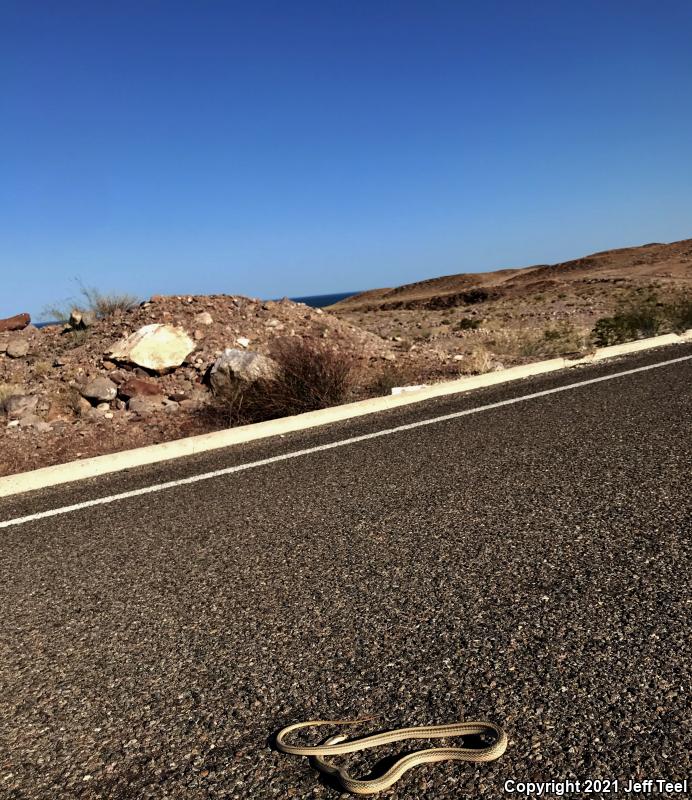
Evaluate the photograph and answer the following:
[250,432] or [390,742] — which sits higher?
[250,432]

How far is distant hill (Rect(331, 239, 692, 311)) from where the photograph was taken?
37344mm

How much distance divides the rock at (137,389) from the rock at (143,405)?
12 cm

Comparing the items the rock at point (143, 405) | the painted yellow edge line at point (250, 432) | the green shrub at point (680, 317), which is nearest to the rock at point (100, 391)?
the rock at point (143, 405)

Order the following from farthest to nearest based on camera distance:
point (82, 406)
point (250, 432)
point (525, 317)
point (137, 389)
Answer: point (525, 317) < point (137, 389) < point (82, 406) < point (250, 432)

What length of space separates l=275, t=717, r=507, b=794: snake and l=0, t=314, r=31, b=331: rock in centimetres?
1381

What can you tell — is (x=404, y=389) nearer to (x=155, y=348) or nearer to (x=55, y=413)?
(x=155, y=348)

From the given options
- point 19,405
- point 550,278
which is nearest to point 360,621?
point 19,405

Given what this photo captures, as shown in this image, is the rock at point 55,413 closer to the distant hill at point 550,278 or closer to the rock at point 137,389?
the rock at point 137,389

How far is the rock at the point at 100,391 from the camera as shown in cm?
958

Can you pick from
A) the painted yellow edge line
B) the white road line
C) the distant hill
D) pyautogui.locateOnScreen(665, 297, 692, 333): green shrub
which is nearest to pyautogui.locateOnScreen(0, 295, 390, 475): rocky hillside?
the painted yellow edge line

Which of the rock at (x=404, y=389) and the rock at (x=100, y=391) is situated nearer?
the rock at (x=404, y=389)

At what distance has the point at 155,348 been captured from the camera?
414 inches

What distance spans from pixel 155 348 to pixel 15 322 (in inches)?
217

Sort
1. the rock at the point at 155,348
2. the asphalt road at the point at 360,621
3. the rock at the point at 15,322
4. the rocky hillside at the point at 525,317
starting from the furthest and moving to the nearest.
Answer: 1. the rock at the point at 15,322
2. the rocky hillside at the point at 525,317
3. the rock at the point at 155,348
4. the asphalt road at the point at 360,621
